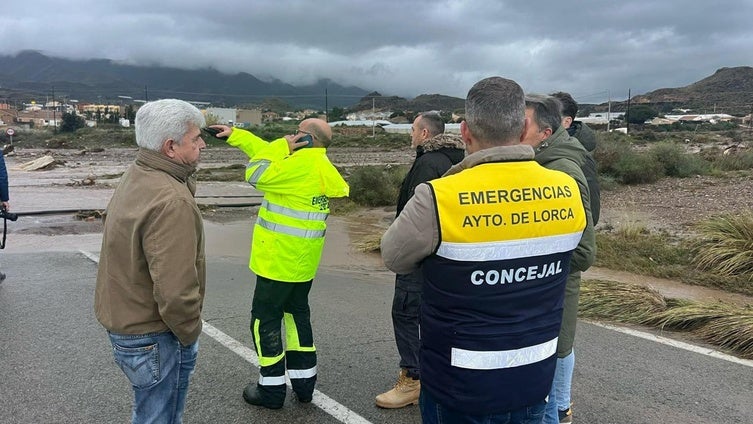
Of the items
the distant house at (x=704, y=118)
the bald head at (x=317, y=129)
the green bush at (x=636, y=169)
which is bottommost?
the green bush at (x=636, y=169)

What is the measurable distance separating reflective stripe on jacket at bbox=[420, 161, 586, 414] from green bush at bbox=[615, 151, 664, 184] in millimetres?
17594

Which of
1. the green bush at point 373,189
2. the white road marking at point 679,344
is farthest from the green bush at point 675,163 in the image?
the white road marking at point 679,344

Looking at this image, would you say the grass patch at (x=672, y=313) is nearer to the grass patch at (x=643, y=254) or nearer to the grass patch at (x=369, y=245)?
the grass patch at (x=643, y=254)

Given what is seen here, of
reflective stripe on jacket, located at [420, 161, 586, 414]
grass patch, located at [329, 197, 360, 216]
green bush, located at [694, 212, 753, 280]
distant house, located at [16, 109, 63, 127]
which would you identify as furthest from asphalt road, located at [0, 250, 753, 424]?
distant house, located at [16, 109, 63, 127]

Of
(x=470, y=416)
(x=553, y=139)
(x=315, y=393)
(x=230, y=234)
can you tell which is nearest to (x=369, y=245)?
(x=230, y=234)

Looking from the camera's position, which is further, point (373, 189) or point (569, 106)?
point (373, 189)

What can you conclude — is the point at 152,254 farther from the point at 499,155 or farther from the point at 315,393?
the point at 315,393

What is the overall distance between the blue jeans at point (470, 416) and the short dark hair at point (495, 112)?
1.07 meters

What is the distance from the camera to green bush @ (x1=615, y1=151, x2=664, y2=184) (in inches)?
711

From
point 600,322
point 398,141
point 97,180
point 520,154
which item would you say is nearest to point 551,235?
point 520,154

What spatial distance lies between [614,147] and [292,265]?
58.4 ft

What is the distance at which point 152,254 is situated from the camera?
2432 millimetres

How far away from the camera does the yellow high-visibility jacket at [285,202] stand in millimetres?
3693

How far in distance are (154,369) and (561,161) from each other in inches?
93.5
